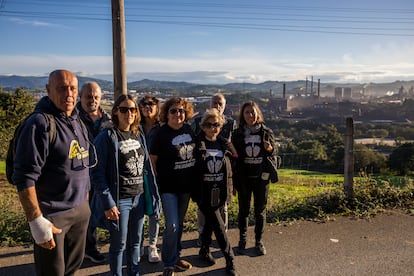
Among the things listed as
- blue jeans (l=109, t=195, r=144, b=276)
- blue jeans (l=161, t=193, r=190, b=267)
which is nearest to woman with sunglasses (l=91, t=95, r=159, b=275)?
blue jeans (l=109, t=195, r=144, b=276)

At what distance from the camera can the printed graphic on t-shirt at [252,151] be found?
4.28 meters

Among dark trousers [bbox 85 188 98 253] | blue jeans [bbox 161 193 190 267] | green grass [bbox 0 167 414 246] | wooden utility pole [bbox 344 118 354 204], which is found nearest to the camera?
blue jeans [bbox 161 193 190 267]

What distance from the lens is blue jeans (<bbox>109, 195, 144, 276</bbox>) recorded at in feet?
10.4

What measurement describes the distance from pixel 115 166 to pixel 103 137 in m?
0.27

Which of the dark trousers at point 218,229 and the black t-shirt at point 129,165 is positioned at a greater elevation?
the black t-shirt at point 129,165

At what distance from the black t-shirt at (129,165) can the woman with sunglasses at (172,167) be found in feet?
1.16

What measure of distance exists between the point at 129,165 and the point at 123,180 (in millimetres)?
140

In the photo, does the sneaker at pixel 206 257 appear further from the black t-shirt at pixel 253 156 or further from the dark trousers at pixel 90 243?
the dark trousers at pixel 90 243

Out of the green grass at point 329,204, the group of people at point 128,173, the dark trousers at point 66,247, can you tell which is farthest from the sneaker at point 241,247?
the dark trousers at point 66,247

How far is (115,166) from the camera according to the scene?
3090mm

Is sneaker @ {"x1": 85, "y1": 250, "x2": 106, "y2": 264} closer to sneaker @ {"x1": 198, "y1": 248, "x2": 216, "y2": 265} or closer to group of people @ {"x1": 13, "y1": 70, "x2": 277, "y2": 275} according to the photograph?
group of people @ {"x1": 13, "y1": 70, "x2": 277, "y2": 275}

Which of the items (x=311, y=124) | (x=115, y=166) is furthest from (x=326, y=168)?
(x=115, y=166)

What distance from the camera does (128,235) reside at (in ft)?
11.1

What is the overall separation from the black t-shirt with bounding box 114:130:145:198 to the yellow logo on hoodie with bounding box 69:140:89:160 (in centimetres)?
48
